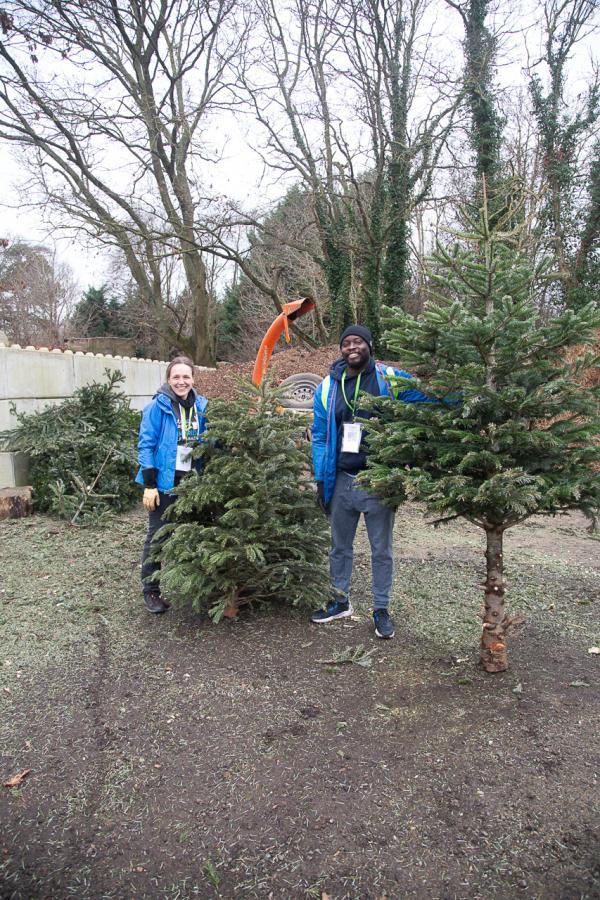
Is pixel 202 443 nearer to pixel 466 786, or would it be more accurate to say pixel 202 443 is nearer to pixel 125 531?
pixel 466 786

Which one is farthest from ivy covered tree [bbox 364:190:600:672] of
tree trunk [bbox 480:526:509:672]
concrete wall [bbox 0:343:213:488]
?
concrete wall [bbox 0:343:213:488]

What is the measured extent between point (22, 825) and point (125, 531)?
4639mm

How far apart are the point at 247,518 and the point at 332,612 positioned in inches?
37.6

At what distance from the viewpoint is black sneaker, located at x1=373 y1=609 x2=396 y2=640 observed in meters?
4.05

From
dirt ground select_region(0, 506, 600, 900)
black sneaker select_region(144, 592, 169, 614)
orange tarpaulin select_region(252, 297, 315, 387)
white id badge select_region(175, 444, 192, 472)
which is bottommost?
dirt ground select_region(0, 506, 600, 900)

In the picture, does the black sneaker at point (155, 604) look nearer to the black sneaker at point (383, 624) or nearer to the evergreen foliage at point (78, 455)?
the black sneaker at point (383, 624)

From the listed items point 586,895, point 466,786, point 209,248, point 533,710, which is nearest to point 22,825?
point 466,786

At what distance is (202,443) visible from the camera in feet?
14.0

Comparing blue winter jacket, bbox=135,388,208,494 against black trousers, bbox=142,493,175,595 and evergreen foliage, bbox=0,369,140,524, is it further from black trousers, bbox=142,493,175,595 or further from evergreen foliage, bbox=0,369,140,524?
evergreen foliage, bbox=0,369,140,524

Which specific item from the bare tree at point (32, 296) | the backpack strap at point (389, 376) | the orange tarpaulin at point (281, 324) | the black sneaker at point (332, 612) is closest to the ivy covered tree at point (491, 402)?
the backpack strap at point (389, 376)

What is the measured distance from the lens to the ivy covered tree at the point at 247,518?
156 inches

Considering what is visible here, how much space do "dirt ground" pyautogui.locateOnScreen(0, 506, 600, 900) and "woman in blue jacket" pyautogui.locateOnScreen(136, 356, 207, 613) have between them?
0.89m

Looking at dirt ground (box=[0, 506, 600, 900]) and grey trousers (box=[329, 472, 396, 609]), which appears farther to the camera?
grey trousers (box=[329, 472, 396, 609])

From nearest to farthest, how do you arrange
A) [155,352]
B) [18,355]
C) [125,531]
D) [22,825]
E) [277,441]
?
[22,825] < [277,441] < [125,531] < [18,355] < [155,352]
